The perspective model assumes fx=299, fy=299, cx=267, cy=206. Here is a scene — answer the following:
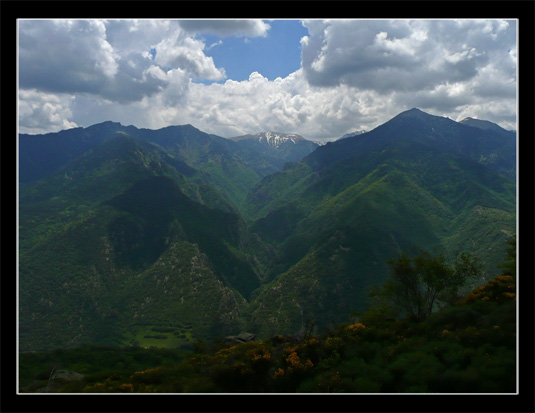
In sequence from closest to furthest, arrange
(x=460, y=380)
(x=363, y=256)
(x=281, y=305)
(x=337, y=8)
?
(x=337, y=8), (x=460, y=380), (x=281, y=305), (x=363, y=256)

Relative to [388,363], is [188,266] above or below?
below

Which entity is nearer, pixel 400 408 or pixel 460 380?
pixel 400 408

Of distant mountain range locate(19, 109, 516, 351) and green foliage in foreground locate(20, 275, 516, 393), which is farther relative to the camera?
distant mountain range locate(19, 109, 516, 351)

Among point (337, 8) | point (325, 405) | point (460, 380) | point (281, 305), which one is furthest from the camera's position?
point (281, 305)

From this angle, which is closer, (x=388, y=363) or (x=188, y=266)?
(x=388, y=363)

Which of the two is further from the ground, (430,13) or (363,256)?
(430,13)

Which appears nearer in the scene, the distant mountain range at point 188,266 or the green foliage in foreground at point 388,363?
the green foliage in foreground at point 388,363

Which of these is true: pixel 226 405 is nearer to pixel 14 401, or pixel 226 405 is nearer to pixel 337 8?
pixel 14 401

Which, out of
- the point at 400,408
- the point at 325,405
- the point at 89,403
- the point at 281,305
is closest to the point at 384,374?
the point at 400,408
